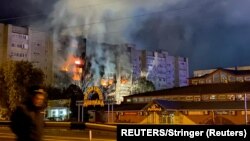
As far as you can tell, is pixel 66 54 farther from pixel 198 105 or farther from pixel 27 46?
pixel 198 105

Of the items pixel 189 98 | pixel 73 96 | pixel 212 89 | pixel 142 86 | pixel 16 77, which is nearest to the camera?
pixel 16 77

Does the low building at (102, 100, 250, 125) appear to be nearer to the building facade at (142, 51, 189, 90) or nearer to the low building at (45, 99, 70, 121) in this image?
the low building at (45, 99, 70, 121)

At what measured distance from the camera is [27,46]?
110m

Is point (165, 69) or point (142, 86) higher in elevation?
point (165, 69)

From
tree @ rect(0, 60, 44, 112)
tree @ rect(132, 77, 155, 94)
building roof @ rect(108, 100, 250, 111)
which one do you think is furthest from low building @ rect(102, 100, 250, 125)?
tree @ rect(132, 77, 155, 94)

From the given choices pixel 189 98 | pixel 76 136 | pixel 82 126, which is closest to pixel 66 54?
pixel 189 98

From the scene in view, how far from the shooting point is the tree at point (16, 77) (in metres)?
61.1

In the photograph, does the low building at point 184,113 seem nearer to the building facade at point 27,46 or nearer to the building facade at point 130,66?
the building facade at point 130,66

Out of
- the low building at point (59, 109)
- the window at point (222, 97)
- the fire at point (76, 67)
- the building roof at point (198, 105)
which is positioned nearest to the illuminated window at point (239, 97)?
the window at point (222, 97)

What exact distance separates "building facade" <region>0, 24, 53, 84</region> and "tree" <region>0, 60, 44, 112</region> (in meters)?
40.2

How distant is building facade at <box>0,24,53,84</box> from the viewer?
104m

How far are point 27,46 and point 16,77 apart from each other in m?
49.8

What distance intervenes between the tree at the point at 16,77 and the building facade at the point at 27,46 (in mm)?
40161

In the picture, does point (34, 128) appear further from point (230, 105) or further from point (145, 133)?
point (230, 105)
